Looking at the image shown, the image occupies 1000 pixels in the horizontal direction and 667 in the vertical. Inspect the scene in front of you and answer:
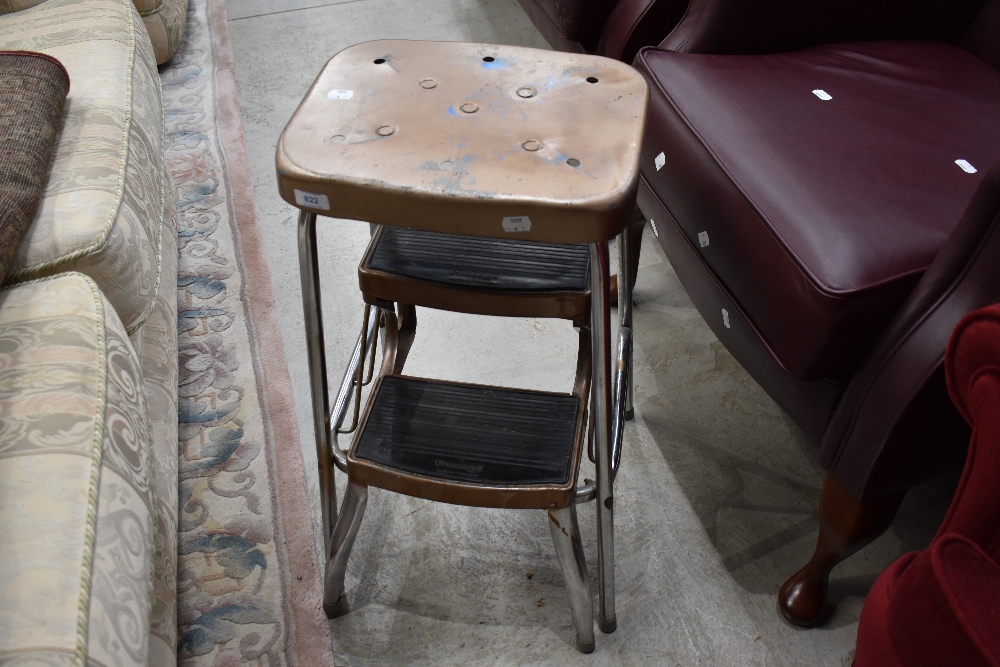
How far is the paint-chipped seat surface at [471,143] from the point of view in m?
0.70

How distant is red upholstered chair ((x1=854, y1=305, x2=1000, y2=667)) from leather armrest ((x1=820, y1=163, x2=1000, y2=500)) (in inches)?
6.0

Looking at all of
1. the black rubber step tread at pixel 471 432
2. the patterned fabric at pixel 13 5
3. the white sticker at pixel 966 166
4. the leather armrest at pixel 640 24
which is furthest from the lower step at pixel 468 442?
the patterned fabric at pixel 13 5

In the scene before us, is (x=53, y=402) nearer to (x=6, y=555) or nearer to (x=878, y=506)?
(x=6, y=555)

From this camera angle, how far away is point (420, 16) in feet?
8.01

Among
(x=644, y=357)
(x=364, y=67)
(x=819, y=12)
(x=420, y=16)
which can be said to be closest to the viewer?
(x=364, y=67)

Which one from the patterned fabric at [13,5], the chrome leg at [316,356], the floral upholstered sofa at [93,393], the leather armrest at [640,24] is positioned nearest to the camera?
the floral upholstered sofa at [93,393]

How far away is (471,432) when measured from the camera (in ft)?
3.23

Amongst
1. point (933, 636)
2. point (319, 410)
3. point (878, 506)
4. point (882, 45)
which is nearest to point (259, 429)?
point (319, 410)

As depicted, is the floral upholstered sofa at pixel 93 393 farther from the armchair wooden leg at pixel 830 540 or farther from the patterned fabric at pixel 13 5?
the armchair wooden leg at pixel 830 540

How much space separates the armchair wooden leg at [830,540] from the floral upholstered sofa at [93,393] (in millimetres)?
740

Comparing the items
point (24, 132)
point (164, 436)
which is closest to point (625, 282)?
point (164, 436)

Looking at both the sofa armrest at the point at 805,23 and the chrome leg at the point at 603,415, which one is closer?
the chrome leg at the point at 603,415

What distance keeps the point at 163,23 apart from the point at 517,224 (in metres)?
1.82

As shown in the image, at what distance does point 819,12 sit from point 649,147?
36cm
